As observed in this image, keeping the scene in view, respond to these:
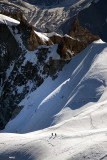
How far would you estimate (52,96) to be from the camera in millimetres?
32438

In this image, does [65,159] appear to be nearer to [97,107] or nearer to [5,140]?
[5,140]

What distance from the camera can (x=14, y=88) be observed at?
170 feet

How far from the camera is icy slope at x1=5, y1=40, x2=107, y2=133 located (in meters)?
25.0

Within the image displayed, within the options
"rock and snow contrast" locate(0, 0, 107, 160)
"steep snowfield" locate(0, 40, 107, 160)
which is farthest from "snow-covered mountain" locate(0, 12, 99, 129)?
"steep snowfield" locate(0, 40, 107, 160)

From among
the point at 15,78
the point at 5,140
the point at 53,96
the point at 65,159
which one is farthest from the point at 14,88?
the point at 65,159

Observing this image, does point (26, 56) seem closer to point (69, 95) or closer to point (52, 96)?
point (52, 96)

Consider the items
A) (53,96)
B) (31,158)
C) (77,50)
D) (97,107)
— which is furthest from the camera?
(77,50)

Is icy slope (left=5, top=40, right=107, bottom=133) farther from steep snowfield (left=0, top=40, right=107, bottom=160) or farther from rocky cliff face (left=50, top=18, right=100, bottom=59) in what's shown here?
rocky cliff face (left=50, top=18, right=100, bottom=59)

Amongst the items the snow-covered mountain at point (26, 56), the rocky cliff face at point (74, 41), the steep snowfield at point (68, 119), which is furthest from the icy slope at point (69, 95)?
the rocky cliff face at point (74, 41)

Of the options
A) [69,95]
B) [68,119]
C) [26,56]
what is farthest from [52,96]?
[26,56]

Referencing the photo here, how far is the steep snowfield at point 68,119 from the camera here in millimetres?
13055

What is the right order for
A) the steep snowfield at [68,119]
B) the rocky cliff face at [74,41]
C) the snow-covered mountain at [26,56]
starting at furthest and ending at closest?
1. the snow-covered mountain at [26,56]
2. the rocky cliff face at [74,41]
3. the steep snowfield at [68,119]

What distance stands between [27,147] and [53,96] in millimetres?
18340

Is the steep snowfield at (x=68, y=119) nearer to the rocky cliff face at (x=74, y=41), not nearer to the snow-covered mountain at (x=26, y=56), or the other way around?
the snow-covered mountain at (x=26, y=56)
